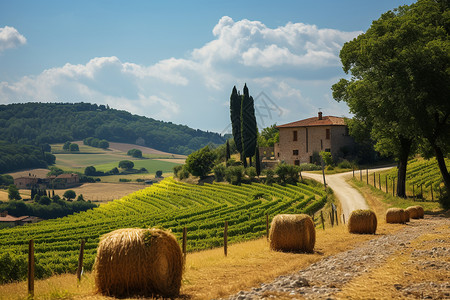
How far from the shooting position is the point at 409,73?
29984 mm

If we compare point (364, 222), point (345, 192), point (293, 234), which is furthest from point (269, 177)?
point (293, 234)

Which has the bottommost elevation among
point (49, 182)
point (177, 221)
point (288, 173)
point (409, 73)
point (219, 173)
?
point (49, 182)

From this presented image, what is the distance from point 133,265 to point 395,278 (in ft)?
18.7

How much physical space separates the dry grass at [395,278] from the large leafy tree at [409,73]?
62.7ft

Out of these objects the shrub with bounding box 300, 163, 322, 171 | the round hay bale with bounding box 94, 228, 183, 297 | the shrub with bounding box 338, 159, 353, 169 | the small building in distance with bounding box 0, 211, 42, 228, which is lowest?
the small building in distance with bounding box 0, 211, 42, 228

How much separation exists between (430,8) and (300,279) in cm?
2831

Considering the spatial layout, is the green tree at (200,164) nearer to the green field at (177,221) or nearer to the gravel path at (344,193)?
the green field at (177,221)

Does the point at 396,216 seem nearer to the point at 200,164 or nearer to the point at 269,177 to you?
the point at 269,177

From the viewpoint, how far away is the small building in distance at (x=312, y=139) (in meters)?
69.4

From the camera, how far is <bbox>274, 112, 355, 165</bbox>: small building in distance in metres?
69.4

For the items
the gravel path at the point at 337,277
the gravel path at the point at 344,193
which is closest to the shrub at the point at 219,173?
the gravel path at the point at 344,193

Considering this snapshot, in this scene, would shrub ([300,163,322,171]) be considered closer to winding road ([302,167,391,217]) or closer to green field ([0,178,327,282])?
winding road ([302,167,391,217])

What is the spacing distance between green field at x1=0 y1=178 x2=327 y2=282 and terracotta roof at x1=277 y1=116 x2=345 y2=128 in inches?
611

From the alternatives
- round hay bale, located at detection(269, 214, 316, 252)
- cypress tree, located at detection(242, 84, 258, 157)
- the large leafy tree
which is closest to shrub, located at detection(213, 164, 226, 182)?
cypress tree, located at detection(242, 84, 258, 157)
